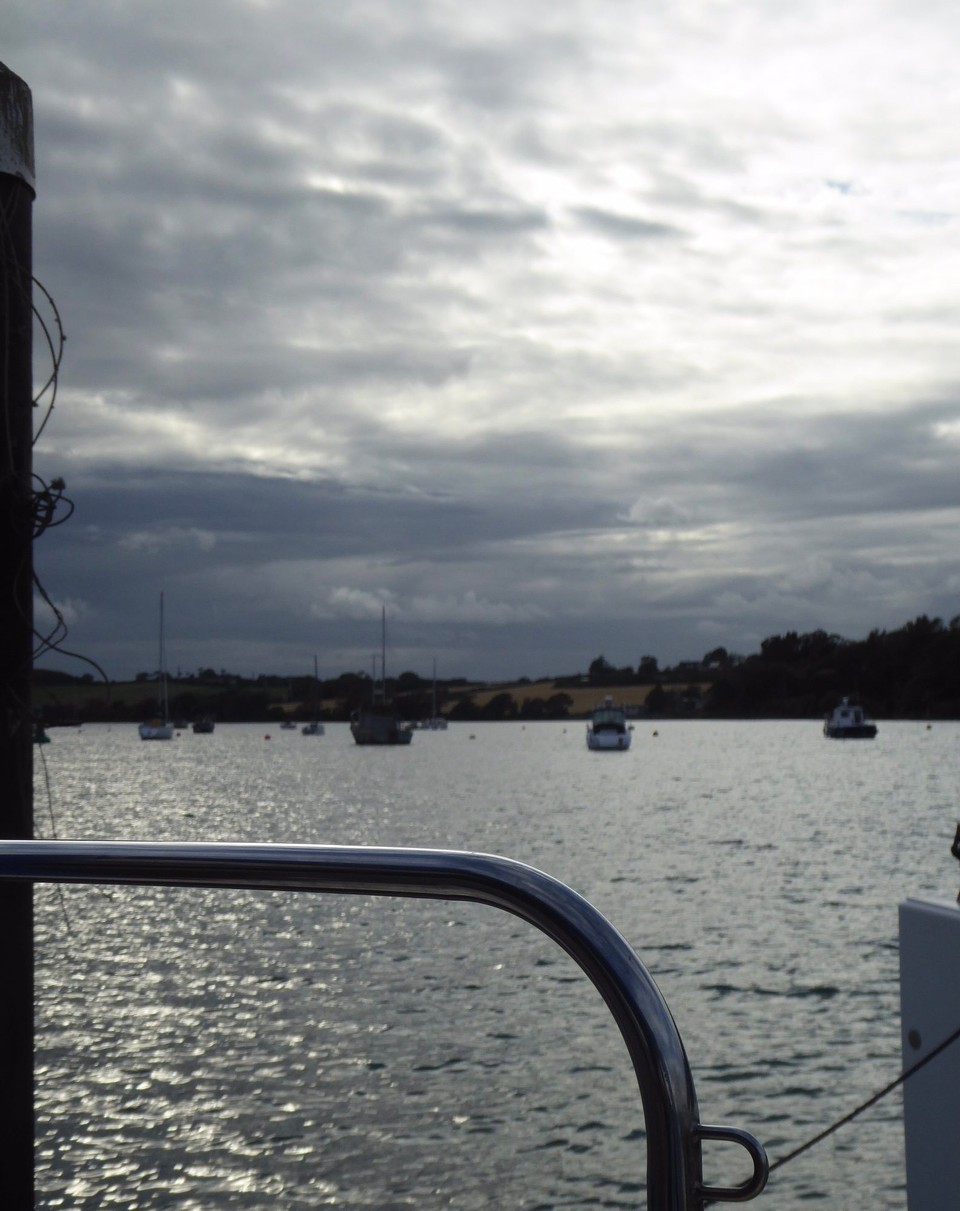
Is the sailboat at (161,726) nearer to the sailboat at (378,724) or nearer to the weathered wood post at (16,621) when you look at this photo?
the sailboat at (378,724)

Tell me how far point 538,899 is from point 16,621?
2426 millimetres

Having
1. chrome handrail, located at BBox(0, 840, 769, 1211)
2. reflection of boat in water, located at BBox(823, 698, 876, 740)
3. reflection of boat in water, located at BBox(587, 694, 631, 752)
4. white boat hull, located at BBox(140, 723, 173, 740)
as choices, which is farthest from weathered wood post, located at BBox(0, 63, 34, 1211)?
white boat hull, located at BBox(140, 723, 173, 740)

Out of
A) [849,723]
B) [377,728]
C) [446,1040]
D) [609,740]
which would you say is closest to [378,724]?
[377,728]

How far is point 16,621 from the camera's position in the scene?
3.32m

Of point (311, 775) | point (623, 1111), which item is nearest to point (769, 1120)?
point (623, 1111)

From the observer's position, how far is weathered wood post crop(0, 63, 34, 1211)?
10.3 ft

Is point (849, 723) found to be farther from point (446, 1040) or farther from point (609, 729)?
point (446, 1040)

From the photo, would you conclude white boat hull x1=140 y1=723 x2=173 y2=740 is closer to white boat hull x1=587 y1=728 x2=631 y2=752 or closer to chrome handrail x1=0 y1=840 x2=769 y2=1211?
white boat hull x1=587 y1=728 x2=631 y2=752

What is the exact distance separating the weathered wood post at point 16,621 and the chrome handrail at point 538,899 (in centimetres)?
187

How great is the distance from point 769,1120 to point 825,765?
291 feet

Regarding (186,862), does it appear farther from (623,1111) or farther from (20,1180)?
(623,1111)

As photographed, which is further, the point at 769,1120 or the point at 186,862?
the point at 769,1120

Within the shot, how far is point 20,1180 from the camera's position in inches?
126

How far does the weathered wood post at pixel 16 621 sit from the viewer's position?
10.3ft
